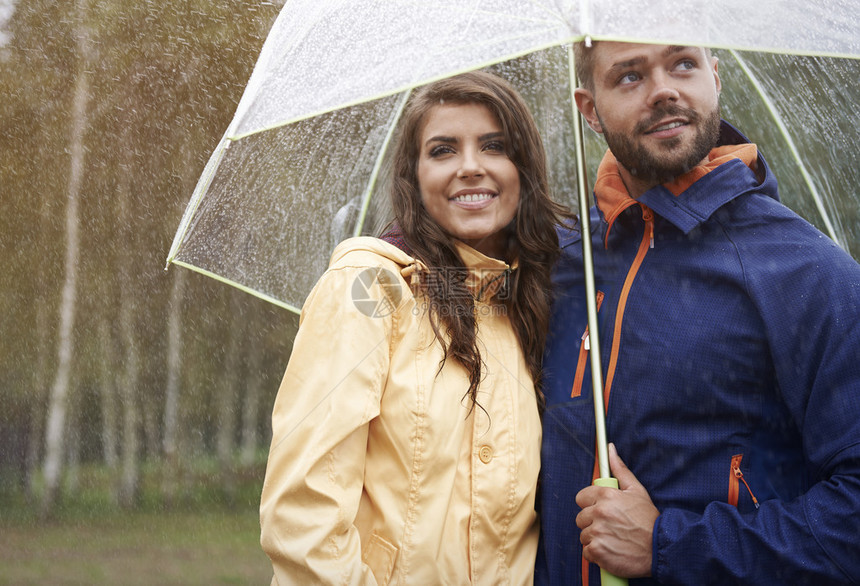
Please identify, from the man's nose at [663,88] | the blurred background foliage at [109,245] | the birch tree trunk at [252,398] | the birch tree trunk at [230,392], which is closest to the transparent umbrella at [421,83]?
the man's nose at [663,88]

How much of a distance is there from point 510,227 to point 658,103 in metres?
0.67

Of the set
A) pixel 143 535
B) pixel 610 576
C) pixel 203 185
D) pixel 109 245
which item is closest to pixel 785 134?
pixel 610 576

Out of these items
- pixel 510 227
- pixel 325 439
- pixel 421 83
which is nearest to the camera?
pixel 421 83

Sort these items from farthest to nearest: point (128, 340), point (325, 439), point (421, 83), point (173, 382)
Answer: point (128, 340) → point (173, 382) → point (325, 439) → point (421, 83)

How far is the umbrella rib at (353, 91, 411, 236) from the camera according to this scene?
10.2ft

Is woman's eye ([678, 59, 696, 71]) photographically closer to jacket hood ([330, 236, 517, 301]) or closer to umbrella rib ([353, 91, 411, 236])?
jacket hood ([330, 236, 517, 301])

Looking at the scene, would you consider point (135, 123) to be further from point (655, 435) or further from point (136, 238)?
point (655, 435)

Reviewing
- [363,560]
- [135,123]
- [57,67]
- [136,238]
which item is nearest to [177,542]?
[136,238]

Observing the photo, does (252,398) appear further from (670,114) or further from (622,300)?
(670,114)

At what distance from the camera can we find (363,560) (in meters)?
2.36

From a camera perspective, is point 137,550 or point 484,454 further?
point 137,550

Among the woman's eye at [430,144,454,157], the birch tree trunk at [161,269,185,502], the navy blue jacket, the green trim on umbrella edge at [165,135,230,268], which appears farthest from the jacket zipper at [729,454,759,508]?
the birch tree trunk at [161,269,185,502]

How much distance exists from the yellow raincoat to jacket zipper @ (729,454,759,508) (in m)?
0.54

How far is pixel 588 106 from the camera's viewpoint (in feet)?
9.09
